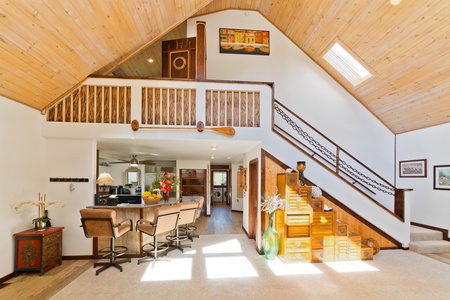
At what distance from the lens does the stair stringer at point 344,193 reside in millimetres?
5061

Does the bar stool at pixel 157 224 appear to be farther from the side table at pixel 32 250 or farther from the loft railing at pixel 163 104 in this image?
the loft railing at pixel 163 104

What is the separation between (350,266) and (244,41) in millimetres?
5989

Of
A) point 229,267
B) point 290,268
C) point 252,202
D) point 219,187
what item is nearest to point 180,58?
point 252,202

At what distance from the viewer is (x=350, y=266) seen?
4426 mm

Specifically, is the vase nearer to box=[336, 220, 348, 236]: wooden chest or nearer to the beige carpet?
the beige carpet

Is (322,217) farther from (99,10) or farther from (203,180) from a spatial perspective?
(203,180)

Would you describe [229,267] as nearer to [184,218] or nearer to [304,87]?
[184,218]

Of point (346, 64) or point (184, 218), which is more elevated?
point (346, 64)

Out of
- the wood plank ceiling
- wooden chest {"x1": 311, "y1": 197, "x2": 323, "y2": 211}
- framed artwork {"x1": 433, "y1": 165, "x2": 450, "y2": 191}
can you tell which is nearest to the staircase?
framed artwork {"x1": 433, "y1": 165, "x2": 450, "y2": 191}

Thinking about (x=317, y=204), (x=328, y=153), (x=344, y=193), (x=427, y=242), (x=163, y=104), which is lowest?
(x=427, y=242)

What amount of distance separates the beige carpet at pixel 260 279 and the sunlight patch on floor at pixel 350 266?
0.6 inches

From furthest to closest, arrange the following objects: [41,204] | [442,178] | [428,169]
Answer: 1. [428,169]
2. [442,178]
3. [41,204]

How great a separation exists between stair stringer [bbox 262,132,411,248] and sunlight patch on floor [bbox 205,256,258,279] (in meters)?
2.11

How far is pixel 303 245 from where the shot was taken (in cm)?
462
